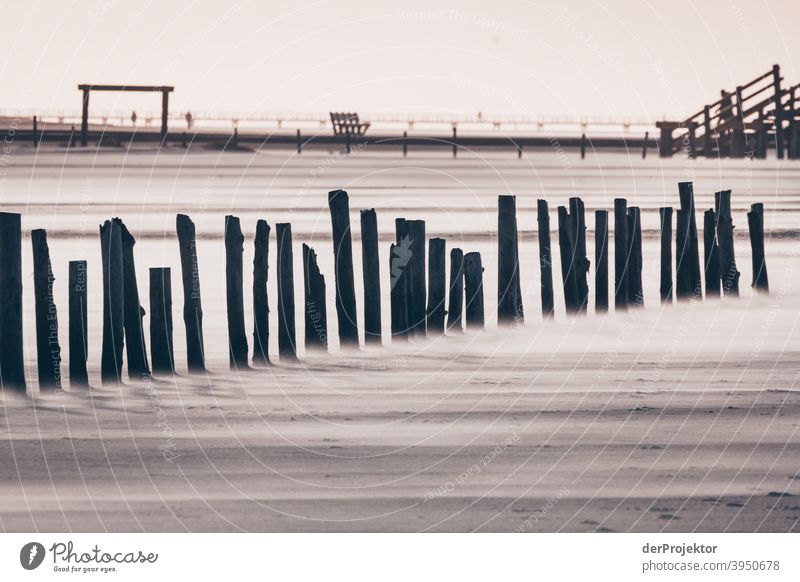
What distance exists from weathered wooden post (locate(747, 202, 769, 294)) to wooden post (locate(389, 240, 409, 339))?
462 centimetres

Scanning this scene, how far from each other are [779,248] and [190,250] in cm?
1100

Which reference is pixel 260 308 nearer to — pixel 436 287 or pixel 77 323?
pixel 77 323

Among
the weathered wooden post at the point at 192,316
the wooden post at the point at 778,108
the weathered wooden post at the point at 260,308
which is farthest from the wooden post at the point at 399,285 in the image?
the wooden post at the point at 778,108

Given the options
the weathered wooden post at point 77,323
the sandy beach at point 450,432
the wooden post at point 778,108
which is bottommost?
the sandy beach at point 450,432

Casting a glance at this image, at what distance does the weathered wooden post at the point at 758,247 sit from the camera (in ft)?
47.1

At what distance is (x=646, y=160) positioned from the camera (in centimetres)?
4850

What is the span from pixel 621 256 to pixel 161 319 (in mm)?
5040

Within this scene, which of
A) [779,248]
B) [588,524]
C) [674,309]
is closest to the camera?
[588,524]

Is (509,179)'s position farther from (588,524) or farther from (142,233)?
(588,524)

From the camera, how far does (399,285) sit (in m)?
11.3

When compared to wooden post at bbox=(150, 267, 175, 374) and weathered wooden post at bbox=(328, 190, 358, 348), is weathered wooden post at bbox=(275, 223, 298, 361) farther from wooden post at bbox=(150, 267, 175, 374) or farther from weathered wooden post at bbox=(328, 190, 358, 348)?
wooden post at bbox=(150, 267, 175, 374)

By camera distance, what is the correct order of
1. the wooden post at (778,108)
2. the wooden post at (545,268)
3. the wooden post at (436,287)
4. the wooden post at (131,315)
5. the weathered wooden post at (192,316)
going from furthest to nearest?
the wooden post at (778,108) < the wooden post at (545,268) < the wooden post at (436,287) < the weathered wooden post at (192,316) < the wooden post at (131,315)

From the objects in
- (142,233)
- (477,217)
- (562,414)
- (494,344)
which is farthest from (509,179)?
(562,414)

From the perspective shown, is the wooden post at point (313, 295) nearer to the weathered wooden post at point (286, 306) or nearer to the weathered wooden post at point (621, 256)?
the weathered wooden post at point (286, 306)
